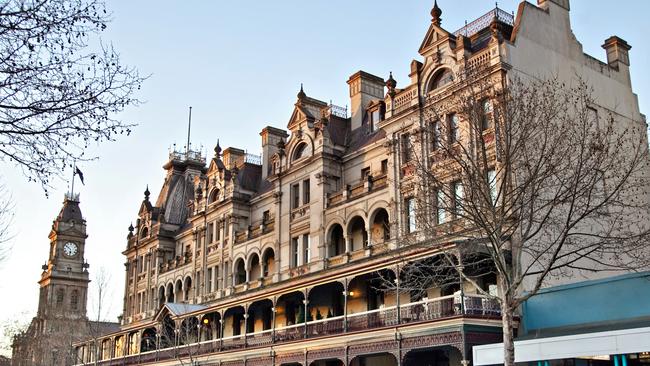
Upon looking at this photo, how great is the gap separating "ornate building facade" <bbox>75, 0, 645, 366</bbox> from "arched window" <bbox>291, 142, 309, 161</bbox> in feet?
0.49

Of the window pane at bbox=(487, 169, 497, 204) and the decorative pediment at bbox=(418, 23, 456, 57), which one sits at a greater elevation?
the decorative pediment at bbox=(418, 23, 456, 57)

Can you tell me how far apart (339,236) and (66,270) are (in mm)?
66497

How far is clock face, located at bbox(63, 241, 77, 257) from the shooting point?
100 metres

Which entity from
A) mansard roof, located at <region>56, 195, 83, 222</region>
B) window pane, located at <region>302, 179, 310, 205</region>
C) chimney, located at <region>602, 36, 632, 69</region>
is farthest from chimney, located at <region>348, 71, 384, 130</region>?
mansard roof, located at <region>56, 195, 83, 222</region>

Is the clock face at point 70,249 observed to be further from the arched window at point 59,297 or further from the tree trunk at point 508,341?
the tree trunk at point 508,341

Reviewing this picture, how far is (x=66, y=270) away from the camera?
98.9 m

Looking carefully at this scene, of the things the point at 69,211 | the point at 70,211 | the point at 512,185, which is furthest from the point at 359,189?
the point at 70,211

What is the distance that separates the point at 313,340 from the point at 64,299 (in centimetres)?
7108

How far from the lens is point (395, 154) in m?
37.5

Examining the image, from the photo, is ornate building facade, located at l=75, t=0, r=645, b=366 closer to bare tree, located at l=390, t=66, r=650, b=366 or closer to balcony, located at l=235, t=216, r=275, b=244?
balcony, located at l=235, t=216, r=275, b=244

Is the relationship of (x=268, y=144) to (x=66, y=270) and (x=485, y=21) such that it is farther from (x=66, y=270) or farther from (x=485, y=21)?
(x=66, y=270)

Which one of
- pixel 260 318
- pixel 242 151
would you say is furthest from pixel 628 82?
pixel 242 151

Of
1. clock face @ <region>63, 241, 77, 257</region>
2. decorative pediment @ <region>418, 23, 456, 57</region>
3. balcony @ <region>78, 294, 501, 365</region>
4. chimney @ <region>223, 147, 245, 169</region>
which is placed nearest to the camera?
balcony @ <region>78, 294, 501, 365</region>

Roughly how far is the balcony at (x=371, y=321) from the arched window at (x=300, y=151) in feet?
37.3
